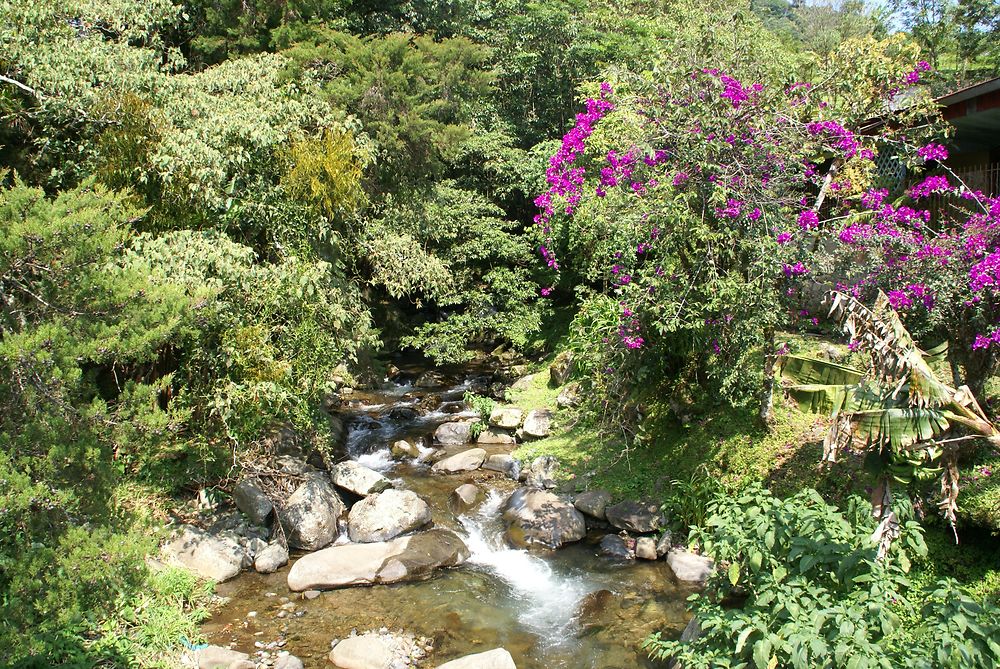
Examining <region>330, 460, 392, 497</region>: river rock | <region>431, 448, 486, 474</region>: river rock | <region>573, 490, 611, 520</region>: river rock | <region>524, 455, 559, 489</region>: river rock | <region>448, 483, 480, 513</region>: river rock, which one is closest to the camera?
<region>573, 490, 611, 520</region>: river rock

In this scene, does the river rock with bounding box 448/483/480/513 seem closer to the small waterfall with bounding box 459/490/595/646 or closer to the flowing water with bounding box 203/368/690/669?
the small waterfall with bounding box 459/490/595/646

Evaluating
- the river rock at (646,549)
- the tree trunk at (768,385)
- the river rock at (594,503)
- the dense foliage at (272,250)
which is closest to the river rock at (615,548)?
the river rock at (646,549)

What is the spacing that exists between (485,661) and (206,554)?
4380mm

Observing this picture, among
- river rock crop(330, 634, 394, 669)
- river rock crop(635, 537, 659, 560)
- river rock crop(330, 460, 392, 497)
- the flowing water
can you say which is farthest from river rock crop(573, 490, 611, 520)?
river rock crop(330, 634, 394, 669)

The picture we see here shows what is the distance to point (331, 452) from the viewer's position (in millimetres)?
13523

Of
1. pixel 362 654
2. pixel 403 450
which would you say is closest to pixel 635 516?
pixel 362 654

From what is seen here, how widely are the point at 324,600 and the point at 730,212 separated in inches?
278

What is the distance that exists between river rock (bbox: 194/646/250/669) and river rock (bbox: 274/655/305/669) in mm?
369

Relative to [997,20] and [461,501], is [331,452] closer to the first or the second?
[461,501]

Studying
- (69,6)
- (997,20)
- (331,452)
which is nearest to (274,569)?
(331,452)

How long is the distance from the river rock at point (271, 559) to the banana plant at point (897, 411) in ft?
23.7

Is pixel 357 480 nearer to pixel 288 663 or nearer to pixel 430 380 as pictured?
pixel 288 663

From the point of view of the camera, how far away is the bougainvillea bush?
796 cm

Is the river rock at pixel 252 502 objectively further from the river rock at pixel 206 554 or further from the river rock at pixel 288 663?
the river rock at pixel 288 663
